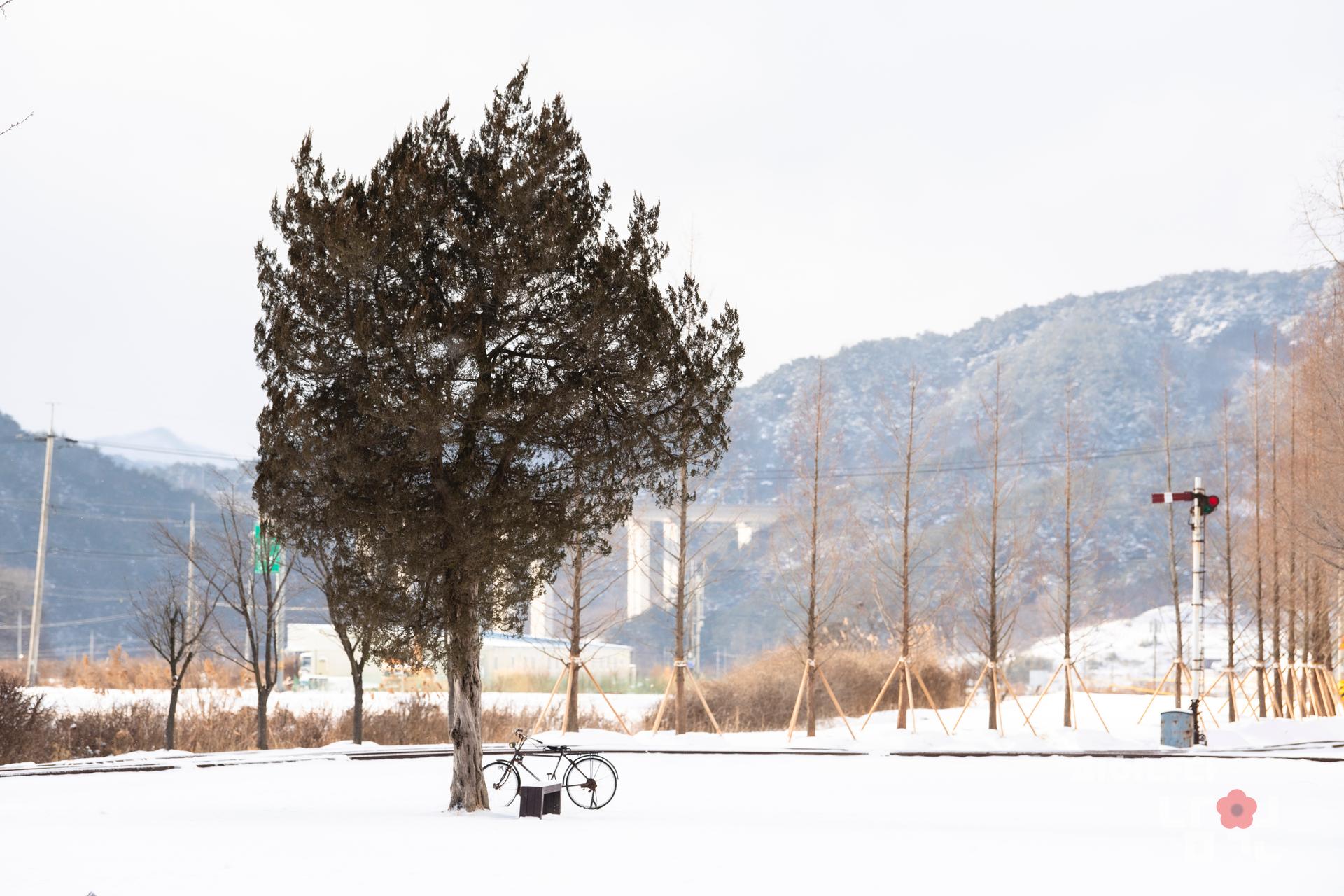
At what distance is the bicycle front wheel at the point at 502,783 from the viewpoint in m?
13.2

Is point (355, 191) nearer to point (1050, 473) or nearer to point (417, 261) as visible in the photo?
point (417, 261)

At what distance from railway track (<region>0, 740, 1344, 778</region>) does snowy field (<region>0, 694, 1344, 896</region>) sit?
1.34 feet

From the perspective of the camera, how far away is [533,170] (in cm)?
1242

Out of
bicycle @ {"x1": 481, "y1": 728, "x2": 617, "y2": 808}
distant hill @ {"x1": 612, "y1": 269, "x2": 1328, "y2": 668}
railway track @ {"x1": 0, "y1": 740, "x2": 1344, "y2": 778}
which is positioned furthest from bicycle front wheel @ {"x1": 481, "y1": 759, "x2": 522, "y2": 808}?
distant hill @ {"x1": 612, "y1": 269, "x2": 1328, "y2": 668}

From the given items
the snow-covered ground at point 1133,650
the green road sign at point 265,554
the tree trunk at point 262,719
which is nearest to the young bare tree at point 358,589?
the green road sign at point 265,554

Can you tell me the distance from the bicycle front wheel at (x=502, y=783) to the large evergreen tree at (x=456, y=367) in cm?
40

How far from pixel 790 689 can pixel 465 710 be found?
17.5m

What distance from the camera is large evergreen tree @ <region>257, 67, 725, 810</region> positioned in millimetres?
12062

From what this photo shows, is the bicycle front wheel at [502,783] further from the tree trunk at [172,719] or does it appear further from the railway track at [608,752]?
the tree trunk at [172,719]

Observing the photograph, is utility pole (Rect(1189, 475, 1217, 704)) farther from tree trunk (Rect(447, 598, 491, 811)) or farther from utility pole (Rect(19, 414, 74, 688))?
utility pole (Rect(19, 414, 74, 688))

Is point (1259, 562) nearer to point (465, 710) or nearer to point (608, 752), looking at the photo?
point (608, 752)

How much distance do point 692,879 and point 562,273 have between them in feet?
19.7

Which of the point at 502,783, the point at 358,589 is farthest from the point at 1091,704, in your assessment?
the point at 358,589

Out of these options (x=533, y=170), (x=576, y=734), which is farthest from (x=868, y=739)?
(x=533, y=170)
